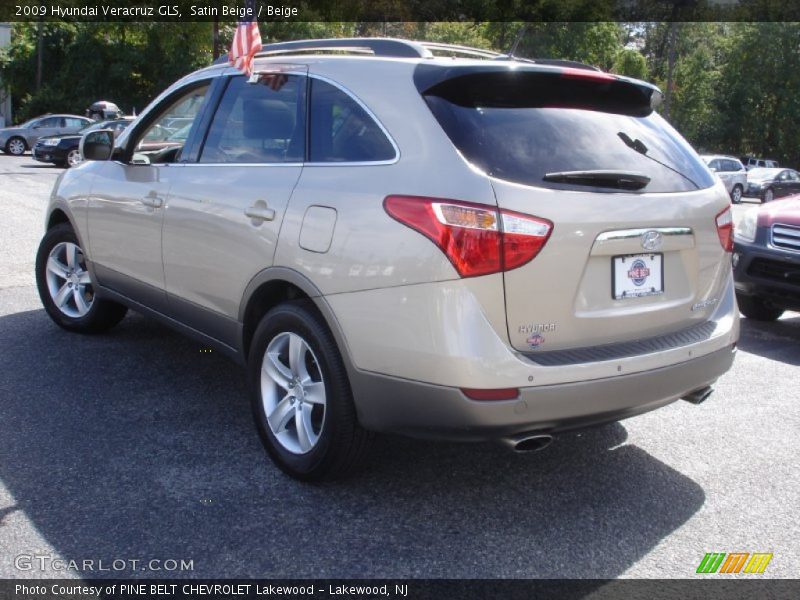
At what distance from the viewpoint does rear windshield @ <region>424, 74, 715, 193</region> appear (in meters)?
3.17

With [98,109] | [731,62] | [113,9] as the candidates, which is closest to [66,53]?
[113,9]

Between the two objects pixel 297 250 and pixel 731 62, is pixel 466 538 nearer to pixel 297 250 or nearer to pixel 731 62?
pixel 297 250

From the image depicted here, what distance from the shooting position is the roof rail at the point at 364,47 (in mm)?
3691

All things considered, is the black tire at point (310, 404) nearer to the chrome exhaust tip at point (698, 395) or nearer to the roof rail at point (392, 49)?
the roof rail at point (392, 49)

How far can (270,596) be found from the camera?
2.84m

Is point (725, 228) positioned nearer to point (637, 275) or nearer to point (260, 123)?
point (637, 275)

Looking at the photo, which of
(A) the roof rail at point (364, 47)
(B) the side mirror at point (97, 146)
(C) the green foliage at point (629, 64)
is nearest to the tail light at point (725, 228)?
(A) the roof rail at point (364, 47)

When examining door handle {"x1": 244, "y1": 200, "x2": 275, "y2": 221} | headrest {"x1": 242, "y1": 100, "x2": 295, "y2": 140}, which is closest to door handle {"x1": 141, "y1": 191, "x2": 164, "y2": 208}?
headrest {"x1": 242, "y1": 100, "x2": 295, "y2": 140}

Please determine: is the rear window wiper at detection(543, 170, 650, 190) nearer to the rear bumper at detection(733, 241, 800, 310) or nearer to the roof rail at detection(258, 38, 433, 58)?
the roof rail at detection(258, 38, 433, 58)

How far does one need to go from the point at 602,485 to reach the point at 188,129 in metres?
2.86

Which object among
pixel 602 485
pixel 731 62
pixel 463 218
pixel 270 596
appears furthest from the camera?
pixel 731 62

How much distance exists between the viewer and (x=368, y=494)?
3609mm

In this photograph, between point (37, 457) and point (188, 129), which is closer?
point (37, 457)

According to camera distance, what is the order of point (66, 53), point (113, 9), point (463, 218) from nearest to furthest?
1. point (463, 218)
2. point (113, 9)
3. point (66, 53)
